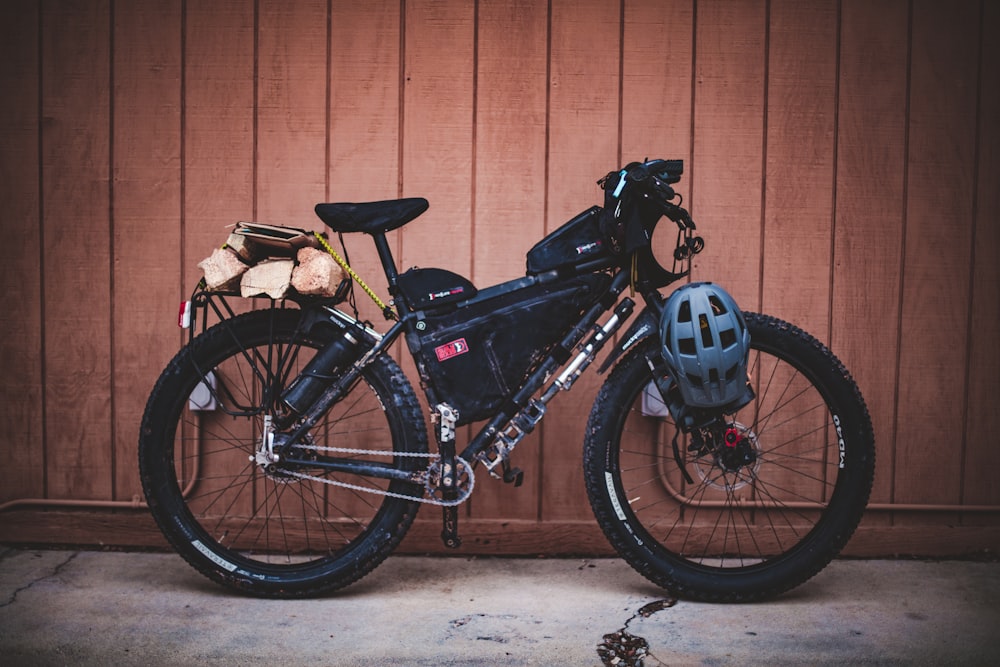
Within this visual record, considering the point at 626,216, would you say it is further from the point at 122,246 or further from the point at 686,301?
the point at 122,246

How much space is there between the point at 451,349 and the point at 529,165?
78 cm

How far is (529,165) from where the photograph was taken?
2891 millimetres

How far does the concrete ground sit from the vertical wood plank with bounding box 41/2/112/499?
38cm

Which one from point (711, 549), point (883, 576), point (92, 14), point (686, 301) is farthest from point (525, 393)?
point (92, 14)

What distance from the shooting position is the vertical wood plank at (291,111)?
2877 millimetres

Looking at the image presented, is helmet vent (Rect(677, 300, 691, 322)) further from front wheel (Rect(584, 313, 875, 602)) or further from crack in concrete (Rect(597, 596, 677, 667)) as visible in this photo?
crack in concrete (Rect(597, 596, 677, 667))

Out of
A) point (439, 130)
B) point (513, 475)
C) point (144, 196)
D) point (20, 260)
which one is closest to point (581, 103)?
point (439, 130)

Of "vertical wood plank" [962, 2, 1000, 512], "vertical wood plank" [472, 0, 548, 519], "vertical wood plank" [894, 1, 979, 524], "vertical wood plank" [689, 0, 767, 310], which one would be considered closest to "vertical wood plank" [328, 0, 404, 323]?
"vertical wood plank" [472, 0, 548, 519]

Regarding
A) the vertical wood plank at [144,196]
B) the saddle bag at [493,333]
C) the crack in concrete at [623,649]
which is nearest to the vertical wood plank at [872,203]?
the saddle bag at [493,333]

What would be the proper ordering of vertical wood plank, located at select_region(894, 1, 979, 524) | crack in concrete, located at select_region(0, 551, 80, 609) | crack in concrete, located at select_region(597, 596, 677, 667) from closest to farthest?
1. crack in concrete, located at select_region(597, 596, 677, 667)
2. crack in concrete, located at select_region(0, 551, 80, 609)
3. vertical wood plank, located at select_region(894, 1, 979, 524)

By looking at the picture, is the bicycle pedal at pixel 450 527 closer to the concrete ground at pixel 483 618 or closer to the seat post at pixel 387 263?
the concrete ground at pixel 483 618

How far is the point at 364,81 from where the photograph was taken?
9.47 ft

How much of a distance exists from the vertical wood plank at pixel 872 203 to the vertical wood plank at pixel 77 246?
256 cm

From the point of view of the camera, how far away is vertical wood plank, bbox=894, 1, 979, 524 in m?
2.87
